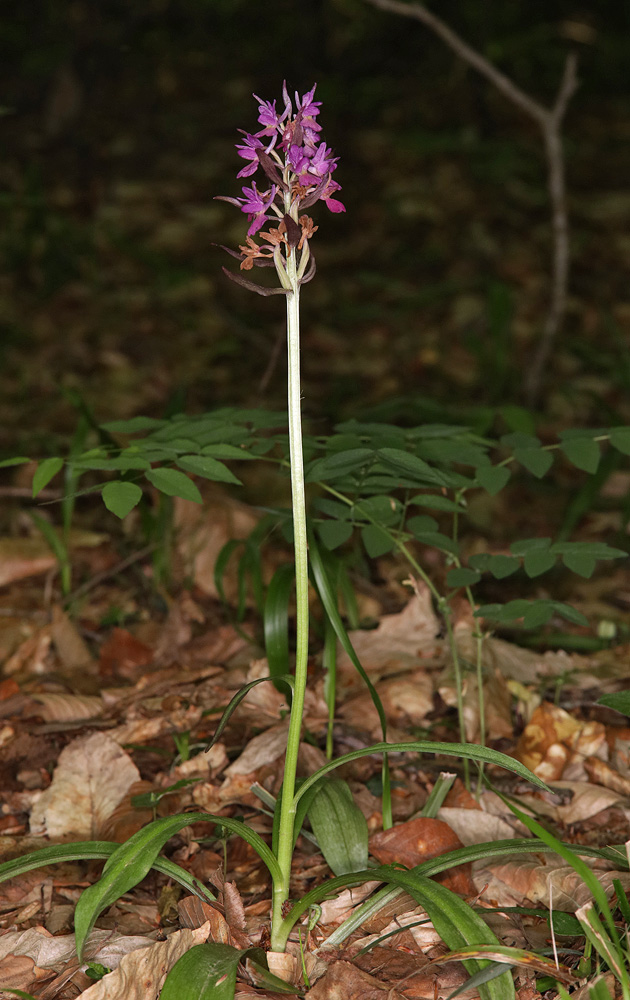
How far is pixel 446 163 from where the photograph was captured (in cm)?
601

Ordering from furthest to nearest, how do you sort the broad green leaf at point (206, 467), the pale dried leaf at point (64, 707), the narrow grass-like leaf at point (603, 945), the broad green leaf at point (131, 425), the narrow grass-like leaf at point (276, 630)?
the pale dried leaf at point (64, 707) < the narrow grass-like leaf at point (276, 630) < the broad green leaf at point (131, 425) < the broad green leaf at point (206, 467) < the narrow grass-like leaf at point (603, 945)

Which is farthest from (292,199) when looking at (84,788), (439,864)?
(84,788)

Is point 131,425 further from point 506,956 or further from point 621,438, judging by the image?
point 506,956

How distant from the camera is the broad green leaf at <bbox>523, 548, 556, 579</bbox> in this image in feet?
5.45

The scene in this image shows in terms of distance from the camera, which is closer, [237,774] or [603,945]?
[603,945]

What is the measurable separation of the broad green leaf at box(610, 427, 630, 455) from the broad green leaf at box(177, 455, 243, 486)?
30.0 inches

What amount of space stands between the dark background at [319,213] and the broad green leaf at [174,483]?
118cm

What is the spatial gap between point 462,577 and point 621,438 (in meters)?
0.42

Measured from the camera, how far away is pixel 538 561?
169 centimetres

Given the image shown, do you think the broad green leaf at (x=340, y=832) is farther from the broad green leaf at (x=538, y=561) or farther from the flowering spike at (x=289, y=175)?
the flowering spike at (x=289, y=175)

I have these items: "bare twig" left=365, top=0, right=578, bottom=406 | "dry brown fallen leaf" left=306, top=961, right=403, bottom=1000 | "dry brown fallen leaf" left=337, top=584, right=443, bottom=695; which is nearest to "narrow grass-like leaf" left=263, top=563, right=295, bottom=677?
"dry brown fallen leaf" left=337, top=584, right=443, bottom=695

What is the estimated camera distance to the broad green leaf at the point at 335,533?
68.5 inches

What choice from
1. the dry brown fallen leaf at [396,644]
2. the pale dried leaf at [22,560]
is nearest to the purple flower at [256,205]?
the dry brown fallen leaf at [396,644]

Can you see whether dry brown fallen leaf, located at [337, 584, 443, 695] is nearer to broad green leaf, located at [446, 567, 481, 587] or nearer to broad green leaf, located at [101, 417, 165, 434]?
broad green leaf, located at [446, 567, 481, 587]
